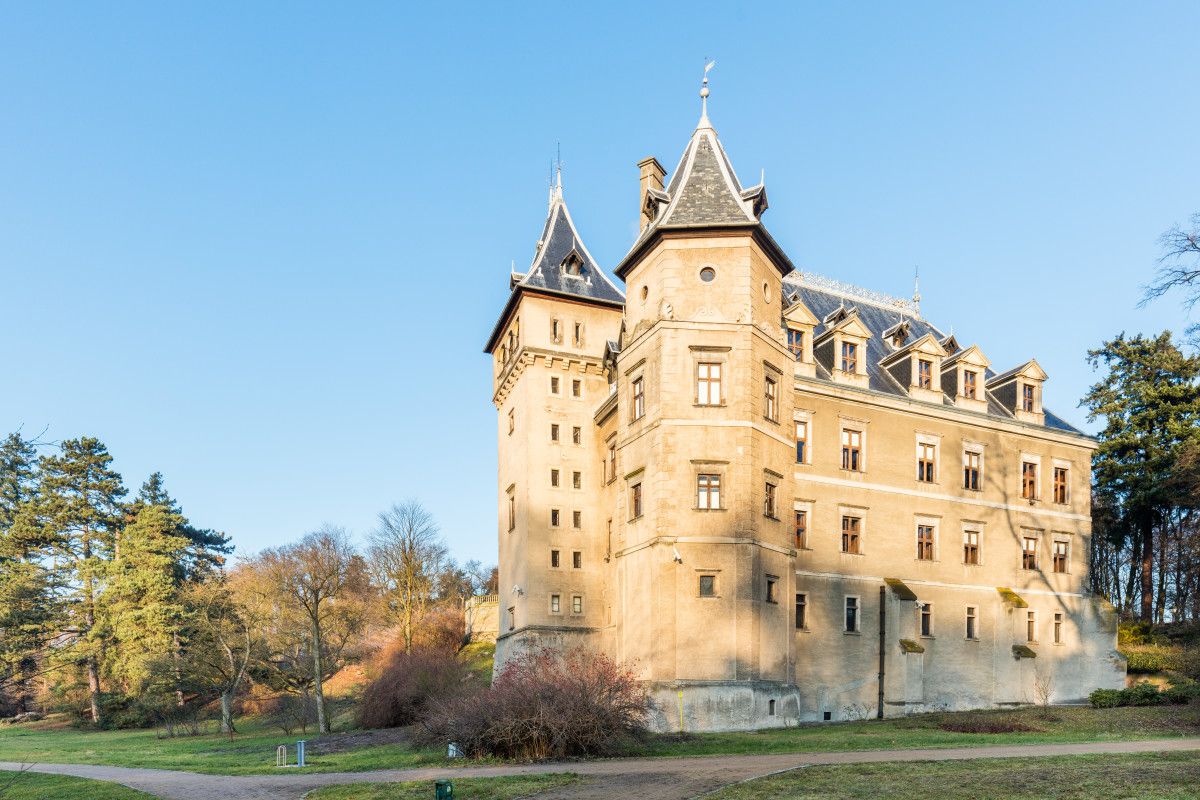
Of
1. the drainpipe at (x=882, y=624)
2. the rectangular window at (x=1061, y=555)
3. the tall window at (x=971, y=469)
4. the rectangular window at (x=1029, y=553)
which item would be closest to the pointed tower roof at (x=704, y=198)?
the tall window at (x=971, y=469)

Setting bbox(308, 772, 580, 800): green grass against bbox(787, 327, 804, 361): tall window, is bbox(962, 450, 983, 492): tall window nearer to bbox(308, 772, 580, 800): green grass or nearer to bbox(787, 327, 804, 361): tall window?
bbox(787, 327, 804, 361): tall window

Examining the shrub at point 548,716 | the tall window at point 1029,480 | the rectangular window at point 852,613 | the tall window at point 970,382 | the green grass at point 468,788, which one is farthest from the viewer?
the tall window at point 1029,480

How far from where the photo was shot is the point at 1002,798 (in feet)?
44.8

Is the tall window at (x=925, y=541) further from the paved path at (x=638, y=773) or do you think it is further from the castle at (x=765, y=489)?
the paved path at (x=638, y=773)

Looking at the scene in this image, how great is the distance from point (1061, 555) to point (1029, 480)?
12.2 ft

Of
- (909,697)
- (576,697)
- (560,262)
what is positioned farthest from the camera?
(560,262)

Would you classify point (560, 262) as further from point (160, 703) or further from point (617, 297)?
point (160, 703)

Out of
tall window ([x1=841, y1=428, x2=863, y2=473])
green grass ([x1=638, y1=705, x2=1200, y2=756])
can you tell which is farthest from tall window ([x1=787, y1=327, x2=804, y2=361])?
green grass ([x1=638, y1=705, x2=1200, y2=756])

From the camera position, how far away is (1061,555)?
41.0m

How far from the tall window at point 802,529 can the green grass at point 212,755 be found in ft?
52.3

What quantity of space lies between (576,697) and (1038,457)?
2804 centimetres

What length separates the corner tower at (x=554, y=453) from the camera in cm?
4019

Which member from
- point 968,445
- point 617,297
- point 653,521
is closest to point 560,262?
point 617,297

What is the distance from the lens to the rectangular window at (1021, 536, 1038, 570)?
3988 cm
